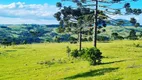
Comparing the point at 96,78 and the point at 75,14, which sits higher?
the point at 75,14

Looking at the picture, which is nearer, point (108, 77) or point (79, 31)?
point (108, 77)

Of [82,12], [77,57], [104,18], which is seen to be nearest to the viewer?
[104,18]

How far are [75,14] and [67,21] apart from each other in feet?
8.65

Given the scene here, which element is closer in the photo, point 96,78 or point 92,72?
point 96,78

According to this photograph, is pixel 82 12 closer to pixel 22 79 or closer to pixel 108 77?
pixel 22 79

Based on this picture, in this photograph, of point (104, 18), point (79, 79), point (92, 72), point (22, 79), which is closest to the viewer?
point (79, 79)

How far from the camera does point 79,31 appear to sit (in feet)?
266

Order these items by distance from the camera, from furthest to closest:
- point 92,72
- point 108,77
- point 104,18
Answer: point 104,18 < point 92,72 < point 108,77

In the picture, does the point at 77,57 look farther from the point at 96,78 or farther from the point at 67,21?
the point at 96,78

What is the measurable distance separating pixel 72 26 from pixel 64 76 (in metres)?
40.0

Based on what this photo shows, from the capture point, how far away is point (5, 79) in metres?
47.8

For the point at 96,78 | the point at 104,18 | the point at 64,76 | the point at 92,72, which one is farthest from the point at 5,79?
the point at 104,18

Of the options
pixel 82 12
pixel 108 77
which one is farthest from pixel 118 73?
pixel 82 12

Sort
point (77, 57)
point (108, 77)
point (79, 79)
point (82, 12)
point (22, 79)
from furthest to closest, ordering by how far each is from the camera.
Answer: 1. point (82, 12)
2. point (77, 57)
3. point (22, 79)
4. point (79, 79)
5. point (108, 77)
